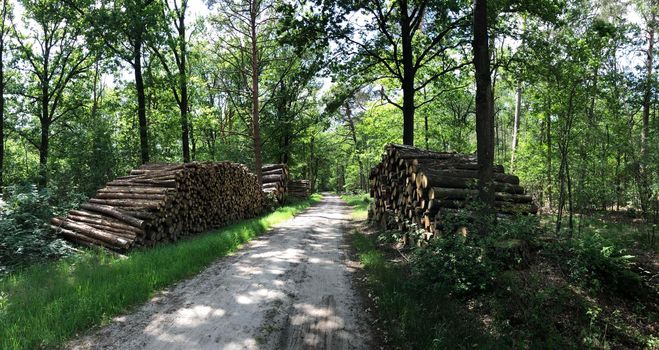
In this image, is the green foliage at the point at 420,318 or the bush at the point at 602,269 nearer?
the green foliage at the point at 420,318

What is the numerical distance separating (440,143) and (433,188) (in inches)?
930

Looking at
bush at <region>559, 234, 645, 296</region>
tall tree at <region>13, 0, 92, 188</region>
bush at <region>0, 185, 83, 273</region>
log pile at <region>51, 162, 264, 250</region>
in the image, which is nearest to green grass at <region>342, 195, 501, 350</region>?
bush at <region>559, 234, 645, 296</region>

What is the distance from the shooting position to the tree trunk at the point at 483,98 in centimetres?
576

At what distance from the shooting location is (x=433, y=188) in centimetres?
766

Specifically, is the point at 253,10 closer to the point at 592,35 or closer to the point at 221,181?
the point at 221,181

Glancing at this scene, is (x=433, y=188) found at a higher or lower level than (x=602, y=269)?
higher

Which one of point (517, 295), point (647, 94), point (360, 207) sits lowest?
point (360, 207)

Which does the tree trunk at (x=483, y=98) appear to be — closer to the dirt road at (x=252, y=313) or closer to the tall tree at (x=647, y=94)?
the dirt road at (x=252, y=313)

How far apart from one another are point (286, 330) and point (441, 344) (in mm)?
1799

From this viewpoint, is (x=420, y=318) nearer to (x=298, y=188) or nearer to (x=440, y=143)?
(x=440, y=143)

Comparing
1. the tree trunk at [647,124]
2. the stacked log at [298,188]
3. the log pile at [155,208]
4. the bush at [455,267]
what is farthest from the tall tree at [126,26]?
the tree trunk at [647,124]

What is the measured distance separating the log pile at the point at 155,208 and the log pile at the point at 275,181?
6936mm

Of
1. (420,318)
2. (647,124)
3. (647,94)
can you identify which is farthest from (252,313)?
(647,124)

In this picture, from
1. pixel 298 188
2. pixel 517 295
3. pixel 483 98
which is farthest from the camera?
pixel 298 188
